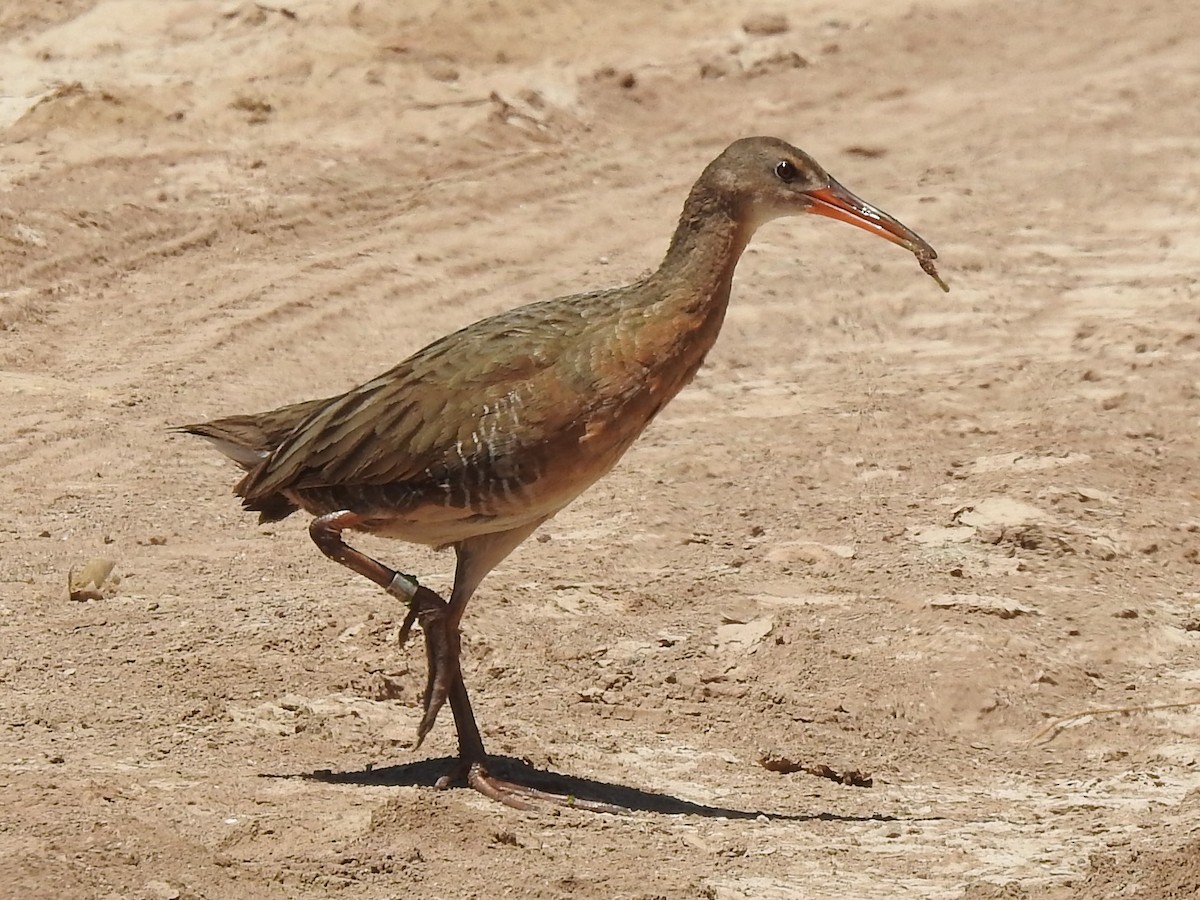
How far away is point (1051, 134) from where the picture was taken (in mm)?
13570

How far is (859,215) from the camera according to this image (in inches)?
245

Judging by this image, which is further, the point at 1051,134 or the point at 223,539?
the point at 1051,134

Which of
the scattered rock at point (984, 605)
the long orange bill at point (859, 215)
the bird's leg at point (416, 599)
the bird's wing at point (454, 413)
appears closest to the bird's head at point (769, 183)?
the long orange bill at point (859, 215)

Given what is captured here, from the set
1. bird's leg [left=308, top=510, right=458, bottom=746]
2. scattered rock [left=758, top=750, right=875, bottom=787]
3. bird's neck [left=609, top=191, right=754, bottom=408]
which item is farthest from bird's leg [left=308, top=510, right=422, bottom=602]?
scattered rock [left=758, top=750, right=875, bottom=787]

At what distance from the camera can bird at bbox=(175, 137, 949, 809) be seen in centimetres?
567

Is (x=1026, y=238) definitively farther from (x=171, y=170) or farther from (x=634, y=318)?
(x=634, y=318)

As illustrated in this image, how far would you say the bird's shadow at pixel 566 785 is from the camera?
593 centimetres

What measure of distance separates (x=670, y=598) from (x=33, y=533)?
2602 millimetres

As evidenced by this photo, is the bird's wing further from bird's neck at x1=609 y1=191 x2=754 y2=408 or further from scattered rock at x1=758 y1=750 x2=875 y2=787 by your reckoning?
scattered rock at x1=758 y1=750 x2=875 y2=787

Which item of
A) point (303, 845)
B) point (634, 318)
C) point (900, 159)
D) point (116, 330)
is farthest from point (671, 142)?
A: point (303, 845)

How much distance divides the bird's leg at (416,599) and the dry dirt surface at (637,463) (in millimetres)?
311

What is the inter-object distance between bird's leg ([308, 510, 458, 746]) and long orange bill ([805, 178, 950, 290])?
1721 mm

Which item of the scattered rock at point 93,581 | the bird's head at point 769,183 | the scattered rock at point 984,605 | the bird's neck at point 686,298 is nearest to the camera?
the bird's neck at point 686,298

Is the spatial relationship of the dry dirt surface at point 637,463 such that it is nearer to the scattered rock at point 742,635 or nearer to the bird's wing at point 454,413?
the scattered rock at point 742,635
